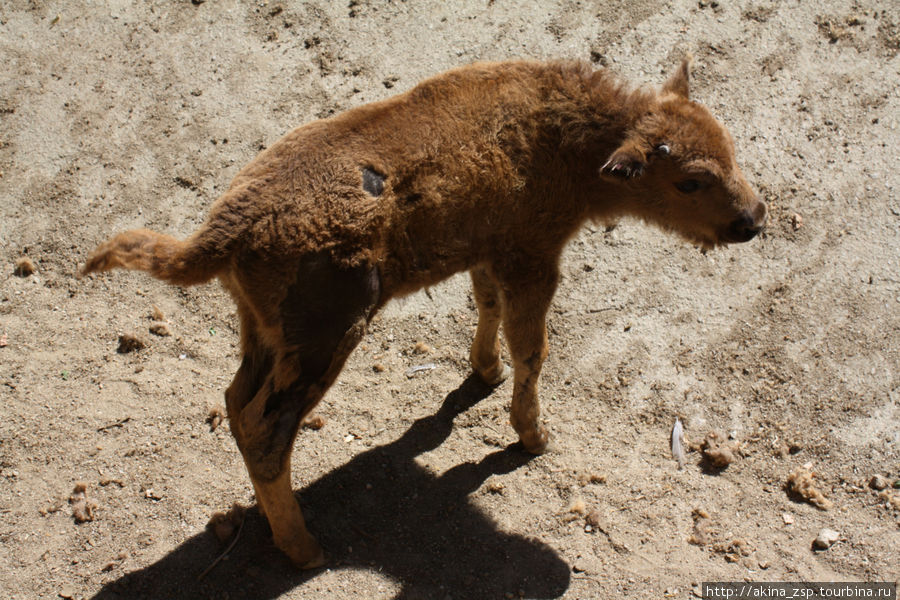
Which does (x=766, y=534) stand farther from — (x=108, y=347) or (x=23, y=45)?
(x=23, y=45)

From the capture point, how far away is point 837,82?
7516 mm

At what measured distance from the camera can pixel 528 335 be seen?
5.32 meters

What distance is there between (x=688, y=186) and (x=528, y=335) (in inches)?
56.2

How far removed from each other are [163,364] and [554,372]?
3.18 meters

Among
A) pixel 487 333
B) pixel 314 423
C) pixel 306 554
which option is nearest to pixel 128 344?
pixel 314 423

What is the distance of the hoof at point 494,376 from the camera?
6.30 meters

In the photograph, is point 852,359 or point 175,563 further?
point 852,359

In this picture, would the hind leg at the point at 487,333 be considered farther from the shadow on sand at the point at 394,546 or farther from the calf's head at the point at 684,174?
the calf's head at the point at 684,174

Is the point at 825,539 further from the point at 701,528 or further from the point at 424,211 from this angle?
the point at 424,211

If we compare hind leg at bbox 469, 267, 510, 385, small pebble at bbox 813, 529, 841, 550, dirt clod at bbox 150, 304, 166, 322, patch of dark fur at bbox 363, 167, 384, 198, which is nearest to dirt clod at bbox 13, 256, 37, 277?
dirt clod at bbox 150, 304, 166, 322

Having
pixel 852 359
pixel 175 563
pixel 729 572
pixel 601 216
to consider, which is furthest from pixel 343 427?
pixel 852 359

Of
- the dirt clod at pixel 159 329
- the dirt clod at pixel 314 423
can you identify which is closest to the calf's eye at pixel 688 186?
Answer: the dirt clod at pixel 314 423

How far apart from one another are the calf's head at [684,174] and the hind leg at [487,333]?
117 centimetres

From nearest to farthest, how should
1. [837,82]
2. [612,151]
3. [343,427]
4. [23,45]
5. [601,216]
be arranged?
[612,151] → [601,216] → [343,427] → [837,82] → [23,45]
